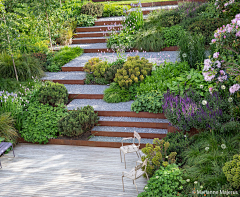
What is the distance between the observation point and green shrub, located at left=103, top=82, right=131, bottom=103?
21.7ft

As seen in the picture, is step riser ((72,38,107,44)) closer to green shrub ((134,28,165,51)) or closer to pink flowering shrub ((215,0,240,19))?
green shrub ((134,28,165,51))

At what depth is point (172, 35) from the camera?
896cm

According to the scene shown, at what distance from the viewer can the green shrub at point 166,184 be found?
3.75 metres

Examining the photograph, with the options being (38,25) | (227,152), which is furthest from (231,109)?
(38,25)

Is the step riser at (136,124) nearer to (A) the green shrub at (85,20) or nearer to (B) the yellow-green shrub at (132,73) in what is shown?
(B) the yellow-green shrub at (132,73)

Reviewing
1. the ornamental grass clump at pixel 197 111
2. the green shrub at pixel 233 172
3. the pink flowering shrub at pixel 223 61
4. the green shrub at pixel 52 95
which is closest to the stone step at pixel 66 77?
the green shrub at pixel 52 95

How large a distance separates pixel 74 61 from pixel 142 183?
5873 millimetres

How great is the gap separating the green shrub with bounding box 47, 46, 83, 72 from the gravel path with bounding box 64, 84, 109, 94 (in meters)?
1.58

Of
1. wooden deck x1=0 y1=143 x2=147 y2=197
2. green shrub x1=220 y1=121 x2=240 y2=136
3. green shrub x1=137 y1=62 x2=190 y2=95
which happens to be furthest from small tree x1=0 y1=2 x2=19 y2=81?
green shrub x1=220 y1=121 x2=240 y2=136

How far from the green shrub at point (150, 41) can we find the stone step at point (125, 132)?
4.08 m

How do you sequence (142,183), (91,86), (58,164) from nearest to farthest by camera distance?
(142,183), (58,164), (91,86)

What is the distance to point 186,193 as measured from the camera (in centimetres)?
369

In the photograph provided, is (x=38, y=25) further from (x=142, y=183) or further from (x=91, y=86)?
(x=142, y=183)

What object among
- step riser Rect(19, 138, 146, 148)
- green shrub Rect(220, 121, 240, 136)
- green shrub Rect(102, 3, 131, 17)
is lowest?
step riser Rect(19, 138, 146, 148)
